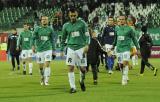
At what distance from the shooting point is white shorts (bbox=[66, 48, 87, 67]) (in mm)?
19375

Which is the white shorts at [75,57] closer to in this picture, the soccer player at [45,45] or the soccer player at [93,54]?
the soccer player at [45,45]

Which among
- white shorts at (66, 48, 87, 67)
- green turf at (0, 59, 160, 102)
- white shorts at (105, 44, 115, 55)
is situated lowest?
green turf at (0, 59, 160, 102)

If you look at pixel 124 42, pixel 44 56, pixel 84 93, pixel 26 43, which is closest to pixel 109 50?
pixel 26 43

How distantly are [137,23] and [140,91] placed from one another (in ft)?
105

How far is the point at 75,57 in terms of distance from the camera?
19.4 m

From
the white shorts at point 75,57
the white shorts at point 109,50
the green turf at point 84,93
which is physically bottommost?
the green turf at point 84,93

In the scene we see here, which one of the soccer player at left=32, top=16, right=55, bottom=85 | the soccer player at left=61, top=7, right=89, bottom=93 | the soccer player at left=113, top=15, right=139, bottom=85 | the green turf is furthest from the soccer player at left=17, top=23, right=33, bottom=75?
the soccer player at left=61, top=7, right=89, bottom=93

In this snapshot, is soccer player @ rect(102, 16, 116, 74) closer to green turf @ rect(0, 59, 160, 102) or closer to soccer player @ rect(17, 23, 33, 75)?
soccer player @ rect(17, 23, 33, 75)

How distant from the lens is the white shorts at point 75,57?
19.4 meters

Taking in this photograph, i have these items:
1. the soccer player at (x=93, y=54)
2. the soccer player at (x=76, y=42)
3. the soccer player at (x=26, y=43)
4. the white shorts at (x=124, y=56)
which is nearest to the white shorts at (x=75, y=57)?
the soccer player at (x=76, y=42)

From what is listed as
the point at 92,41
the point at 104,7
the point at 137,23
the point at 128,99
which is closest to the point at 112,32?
the point at 92,41

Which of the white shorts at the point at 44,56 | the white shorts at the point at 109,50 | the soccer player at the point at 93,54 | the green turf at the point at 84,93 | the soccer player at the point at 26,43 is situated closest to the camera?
the green turf at the point at 84,93

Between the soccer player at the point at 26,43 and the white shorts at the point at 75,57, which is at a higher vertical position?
the soccer player at the point at 26,43

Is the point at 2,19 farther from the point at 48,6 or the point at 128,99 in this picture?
the point at 128,99
